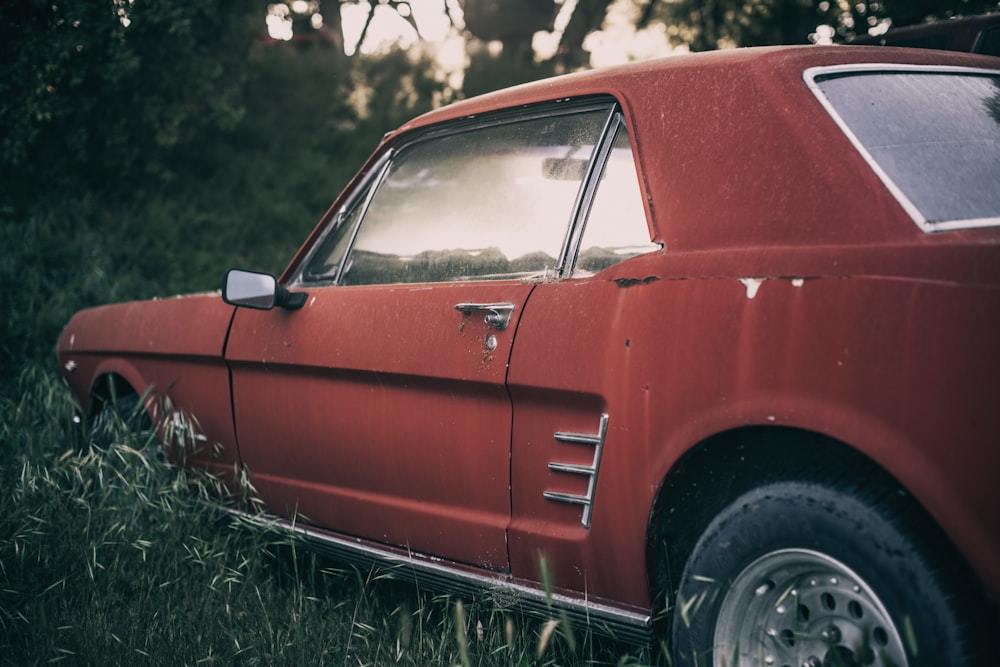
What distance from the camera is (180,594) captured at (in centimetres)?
317

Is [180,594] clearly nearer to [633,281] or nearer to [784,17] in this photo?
[633,281]

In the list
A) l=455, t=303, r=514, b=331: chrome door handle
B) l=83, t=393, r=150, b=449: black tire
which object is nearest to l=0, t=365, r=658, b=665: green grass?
l=83, t=393, r=150, b=449: black tire

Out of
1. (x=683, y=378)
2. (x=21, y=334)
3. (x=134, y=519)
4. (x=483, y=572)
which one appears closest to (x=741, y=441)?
(x=683, y=378)

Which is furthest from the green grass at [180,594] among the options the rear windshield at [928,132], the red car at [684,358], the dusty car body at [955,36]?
the dusty car body at [955,36]

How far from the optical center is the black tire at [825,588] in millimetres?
1666

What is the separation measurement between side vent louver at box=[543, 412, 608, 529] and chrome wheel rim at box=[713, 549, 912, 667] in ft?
1.36

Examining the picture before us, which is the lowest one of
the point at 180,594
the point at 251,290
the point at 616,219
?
the point at 180,594

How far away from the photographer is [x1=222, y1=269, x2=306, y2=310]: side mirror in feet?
10.5

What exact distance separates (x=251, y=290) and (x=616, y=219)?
1.36m

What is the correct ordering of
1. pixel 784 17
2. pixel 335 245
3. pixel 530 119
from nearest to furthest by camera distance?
pixel 530 119, pixel 335 245, pixel 784 17

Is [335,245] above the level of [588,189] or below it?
below

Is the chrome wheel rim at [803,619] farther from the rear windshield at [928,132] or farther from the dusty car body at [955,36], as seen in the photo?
the dusty car body at [955,36]

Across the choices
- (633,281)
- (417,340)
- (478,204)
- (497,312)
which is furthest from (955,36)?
(417,340)

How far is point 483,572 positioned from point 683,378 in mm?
885
